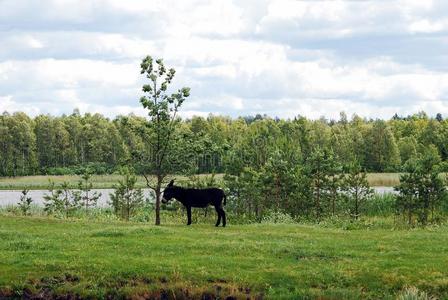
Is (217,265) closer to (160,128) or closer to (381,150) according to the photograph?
(160,128)

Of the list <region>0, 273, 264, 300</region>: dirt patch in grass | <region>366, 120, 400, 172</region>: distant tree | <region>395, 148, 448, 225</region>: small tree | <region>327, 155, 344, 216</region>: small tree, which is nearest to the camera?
<region>0, 273, 264, 300</region>: dirt patch in grass

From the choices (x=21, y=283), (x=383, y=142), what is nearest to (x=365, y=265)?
(x=21, y=283)

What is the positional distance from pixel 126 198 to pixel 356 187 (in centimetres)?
1373

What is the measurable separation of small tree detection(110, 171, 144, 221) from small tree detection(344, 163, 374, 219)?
1262cm

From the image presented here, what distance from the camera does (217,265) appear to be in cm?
1650

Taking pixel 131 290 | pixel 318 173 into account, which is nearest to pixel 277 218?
pixel 318 173

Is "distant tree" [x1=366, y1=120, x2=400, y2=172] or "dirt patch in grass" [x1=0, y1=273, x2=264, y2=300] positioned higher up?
"distant tree" [x1=366, y1=120, x2=400, y2=172]

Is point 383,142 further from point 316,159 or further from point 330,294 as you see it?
point 330,294

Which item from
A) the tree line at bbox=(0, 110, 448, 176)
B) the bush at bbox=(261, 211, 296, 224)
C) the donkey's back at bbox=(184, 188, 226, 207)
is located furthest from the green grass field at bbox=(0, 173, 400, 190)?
the donkey's back at bbox=(184, 188, 226, 207)

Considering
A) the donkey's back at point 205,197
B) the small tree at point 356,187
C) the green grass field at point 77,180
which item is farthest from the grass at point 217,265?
the green grass field at point 77,180

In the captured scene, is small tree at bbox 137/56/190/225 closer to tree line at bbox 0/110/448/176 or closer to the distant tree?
tree line at bbox 0/110/448/176

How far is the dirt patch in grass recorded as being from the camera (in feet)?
49.3

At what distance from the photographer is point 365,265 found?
16500 mm

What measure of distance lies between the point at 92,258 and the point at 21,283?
215cm
